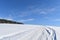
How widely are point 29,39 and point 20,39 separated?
0.37 meters

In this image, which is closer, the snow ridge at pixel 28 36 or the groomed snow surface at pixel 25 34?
the snow ridge at pixel 28 36

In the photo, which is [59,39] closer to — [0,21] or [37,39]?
[37,39]

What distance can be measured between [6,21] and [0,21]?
1340mm

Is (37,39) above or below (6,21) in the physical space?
below

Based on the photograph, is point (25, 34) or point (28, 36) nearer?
point (28, 36)

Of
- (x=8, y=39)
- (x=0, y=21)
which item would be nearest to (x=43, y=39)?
(x=8, y=39)

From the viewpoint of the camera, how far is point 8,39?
3848 millimetres

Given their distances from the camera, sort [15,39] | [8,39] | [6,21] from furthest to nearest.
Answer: [6,21] → [15,39] → [8,39]

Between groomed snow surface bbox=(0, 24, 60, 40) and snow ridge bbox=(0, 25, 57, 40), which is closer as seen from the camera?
snow ridge bbox=(0, 25, 57, 40)

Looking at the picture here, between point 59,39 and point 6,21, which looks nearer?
point 59,39

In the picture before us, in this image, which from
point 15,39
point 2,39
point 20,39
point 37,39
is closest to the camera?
point 2,39

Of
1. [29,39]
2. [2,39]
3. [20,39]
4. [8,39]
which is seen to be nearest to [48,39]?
[29,39]

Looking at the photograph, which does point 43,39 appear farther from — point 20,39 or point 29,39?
point 20,39

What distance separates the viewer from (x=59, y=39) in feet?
17.1
